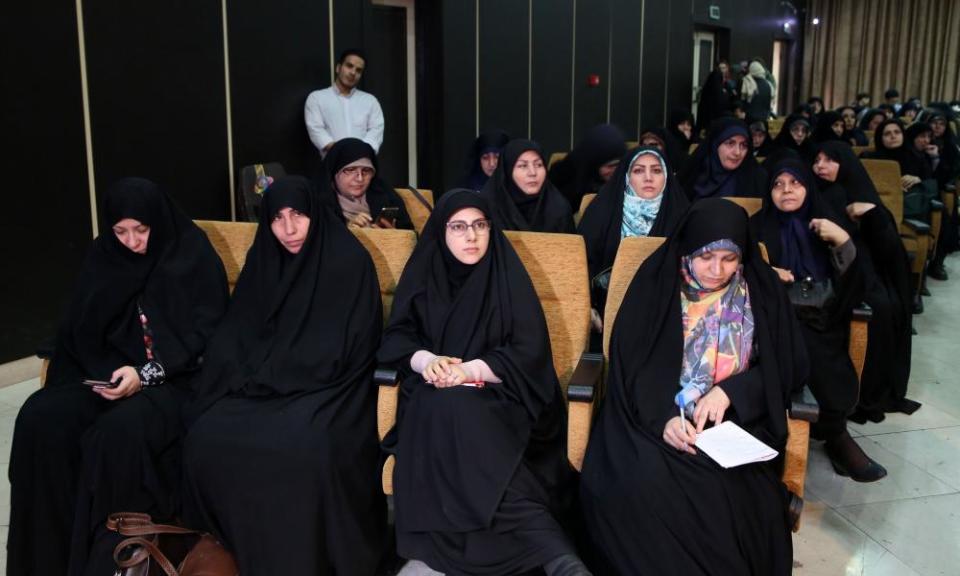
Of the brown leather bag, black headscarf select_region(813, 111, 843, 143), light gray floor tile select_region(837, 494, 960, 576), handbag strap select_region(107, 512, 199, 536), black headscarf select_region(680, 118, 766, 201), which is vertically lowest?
light gray floor tile select_region(837, 494, 960, 576)

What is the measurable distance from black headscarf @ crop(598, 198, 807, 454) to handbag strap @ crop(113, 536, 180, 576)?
47.7 inches

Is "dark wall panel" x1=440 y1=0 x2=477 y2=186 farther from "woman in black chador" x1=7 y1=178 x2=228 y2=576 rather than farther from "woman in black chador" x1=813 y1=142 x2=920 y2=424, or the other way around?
"woman in black chador" x1=7 y1=178 x2=228 y2=576

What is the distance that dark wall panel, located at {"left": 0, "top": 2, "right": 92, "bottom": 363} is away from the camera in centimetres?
362

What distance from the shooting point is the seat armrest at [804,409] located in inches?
77.5

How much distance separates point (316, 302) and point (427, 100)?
492 centimetres

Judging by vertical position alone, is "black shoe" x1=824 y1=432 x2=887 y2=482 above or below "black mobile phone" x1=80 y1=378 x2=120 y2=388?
below

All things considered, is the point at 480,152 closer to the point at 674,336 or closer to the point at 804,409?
the point at 674,336

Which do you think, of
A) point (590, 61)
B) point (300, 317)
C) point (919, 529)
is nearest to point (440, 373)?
point (300, 317)

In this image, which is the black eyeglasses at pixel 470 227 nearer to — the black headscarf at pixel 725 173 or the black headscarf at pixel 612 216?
the black headscarf at pixel 612 216

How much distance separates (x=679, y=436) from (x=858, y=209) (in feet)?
6.03

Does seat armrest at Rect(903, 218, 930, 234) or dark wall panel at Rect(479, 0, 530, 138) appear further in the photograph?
dark wall panel at Rect(479, 0, 530, 138)

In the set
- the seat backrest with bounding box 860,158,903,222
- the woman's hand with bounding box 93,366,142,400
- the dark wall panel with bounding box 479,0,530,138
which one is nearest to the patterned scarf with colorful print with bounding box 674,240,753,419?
the woman's hand with bounding box 93,366,142,400

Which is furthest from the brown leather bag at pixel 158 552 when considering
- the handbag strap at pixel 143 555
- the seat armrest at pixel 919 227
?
the seat armrest at pixel 919 227

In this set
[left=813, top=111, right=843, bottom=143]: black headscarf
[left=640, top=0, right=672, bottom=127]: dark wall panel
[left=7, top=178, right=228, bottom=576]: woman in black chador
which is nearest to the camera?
[left=7, top=178, right=228, bottom=576]: woman in black chador
